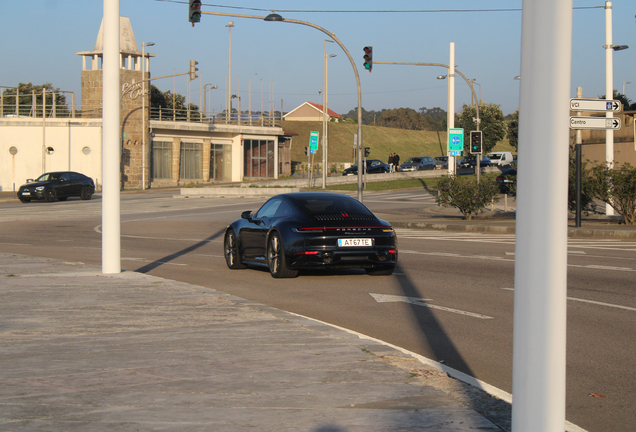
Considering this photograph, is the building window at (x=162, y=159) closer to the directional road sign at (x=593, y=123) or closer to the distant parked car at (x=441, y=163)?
the distant parked car at (x=441, y=163)

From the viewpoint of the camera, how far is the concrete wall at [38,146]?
5450 centimetres

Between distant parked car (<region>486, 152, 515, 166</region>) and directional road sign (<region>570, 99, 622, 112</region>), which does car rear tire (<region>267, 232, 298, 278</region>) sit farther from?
distant parked car (<region>486, 152, 515, 166</region>)

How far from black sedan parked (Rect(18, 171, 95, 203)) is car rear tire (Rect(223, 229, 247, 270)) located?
103 feet

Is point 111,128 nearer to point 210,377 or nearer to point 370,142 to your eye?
point 210,377

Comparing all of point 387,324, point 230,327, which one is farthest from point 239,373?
point 387,324

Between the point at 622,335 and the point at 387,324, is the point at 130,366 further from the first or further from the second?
the point at 622,335

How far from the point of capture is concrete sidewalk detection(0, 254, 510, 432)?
13.2ft

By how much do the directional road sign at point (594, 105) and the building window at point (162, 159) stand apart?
1791 inches

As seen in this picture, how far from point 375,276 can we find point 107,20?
5.84m

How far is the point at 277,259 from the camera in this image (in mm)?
11562

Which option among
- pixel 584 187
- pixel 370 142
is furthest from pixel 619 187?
pixel 370 142

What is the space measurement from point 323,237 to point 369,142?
3963 inches

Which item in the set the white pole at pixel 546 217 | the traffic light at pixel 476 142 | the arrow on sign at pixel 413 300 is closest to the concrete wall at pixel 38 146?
the traffic light at pixel 476 142

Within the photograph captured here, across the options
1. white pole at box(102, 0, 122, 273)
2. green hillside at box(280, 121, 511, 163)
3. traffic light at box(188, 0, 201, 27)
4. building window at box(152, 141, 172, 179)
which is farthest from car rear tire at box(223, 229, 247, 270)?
green hillside at box(280, 121, 511, 163)
